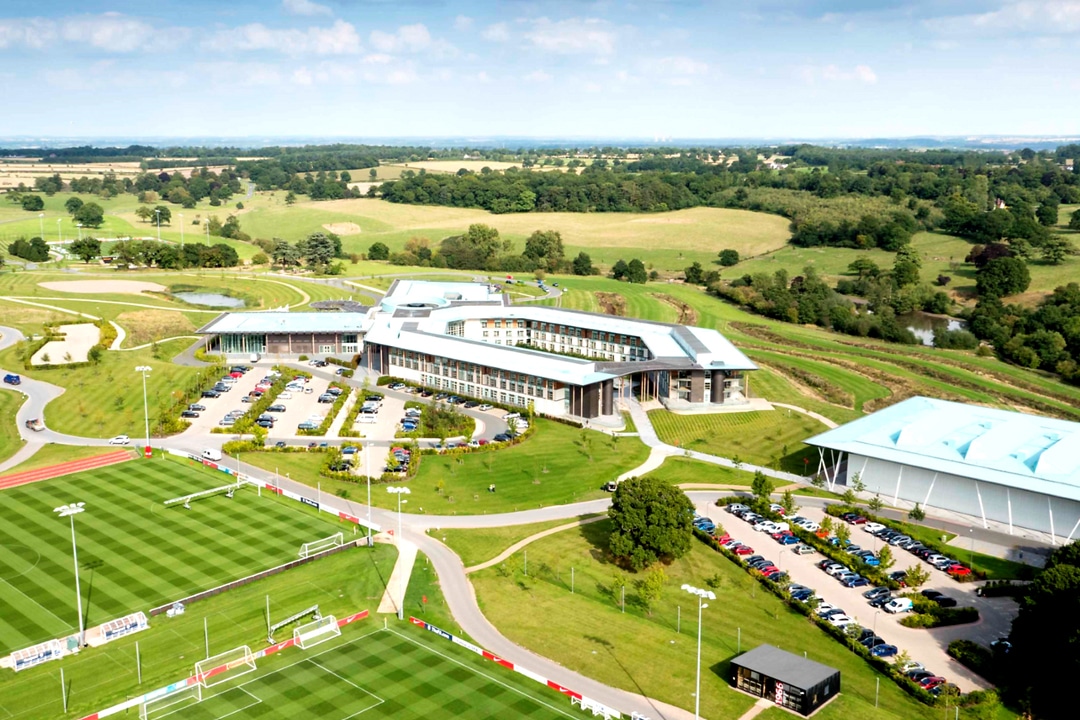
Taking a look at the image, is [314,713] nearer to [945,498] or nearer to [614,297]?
[945,498]

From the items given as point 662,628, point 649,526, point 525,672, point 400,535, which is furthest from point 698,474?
point 525,672

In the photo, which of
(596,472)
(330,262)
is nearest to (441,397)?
(596,472)

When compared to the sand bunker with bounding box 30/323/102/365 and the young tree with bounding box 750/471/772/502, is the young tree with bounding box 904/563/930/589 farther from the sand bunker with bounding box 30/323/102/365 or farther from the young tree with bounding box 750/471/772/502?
the sand bunker with bounding box 30/323/102/365

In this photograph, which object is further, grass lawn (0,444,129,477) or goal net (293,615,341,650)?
grass lawn (0,444,129,477)

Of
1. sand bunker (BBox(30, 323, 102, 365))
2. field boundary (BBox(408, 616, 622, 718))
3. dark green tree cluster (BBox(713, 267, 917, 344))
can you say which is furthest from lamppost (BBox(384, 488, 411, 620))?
dark green tree cluster (BBox(713, 267, 917, 344))

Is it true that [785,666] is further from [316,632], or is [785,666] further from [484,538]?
[316,632]

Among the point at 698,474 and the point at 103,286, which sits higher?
the point at 103,286

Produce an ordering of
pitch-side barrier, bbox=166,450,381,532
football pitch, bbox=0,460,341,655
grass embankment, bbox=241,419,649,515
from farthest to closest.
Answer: grass embankment, bbox=241,419,649,515 < pitch-side barrier, bbox=166,450,381,532 < football pitch, bbox=0,460,341,655
